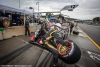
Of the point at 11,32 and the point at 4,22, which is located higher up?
the point at 4,22

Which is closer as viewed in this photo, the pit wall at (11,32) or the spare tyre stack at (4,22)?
the pit wall at (11,32)

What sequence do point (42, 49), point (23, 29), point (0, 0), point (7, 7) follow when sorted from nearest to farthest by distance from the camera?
point (42, 49) < point (23, 29) < point (0, 0) < point (7, 7)

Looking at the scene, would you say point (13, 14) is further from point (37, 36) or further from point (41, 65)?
point (41, 65)

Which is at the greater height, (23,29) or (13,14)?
(13,14)

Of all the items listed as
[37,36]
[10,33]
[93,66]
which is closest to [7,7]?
[10,33]

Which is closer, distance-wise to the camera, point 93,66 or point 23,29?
point 93,66

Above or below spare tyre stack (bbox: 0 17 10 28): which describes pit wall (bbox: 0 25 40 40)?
below

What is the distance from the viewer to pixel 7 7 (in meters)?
10.1

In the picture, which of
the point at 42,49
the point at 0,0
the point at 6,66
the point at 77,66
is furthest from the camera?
the point at 0,0

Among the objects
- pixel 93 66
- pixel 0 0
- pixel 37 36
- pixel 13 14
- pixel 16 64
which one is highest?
pixel 0 0

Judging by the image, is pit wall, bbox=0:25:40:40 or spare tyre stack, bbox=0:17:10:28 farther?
spare tyre stack, bbox=0:17:10:28

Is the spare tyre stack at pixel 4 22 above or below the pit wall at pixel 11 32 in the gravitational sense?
above

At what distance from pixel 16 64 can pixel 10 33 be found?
4657mm

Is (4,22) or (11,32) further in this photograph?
(11,32)
